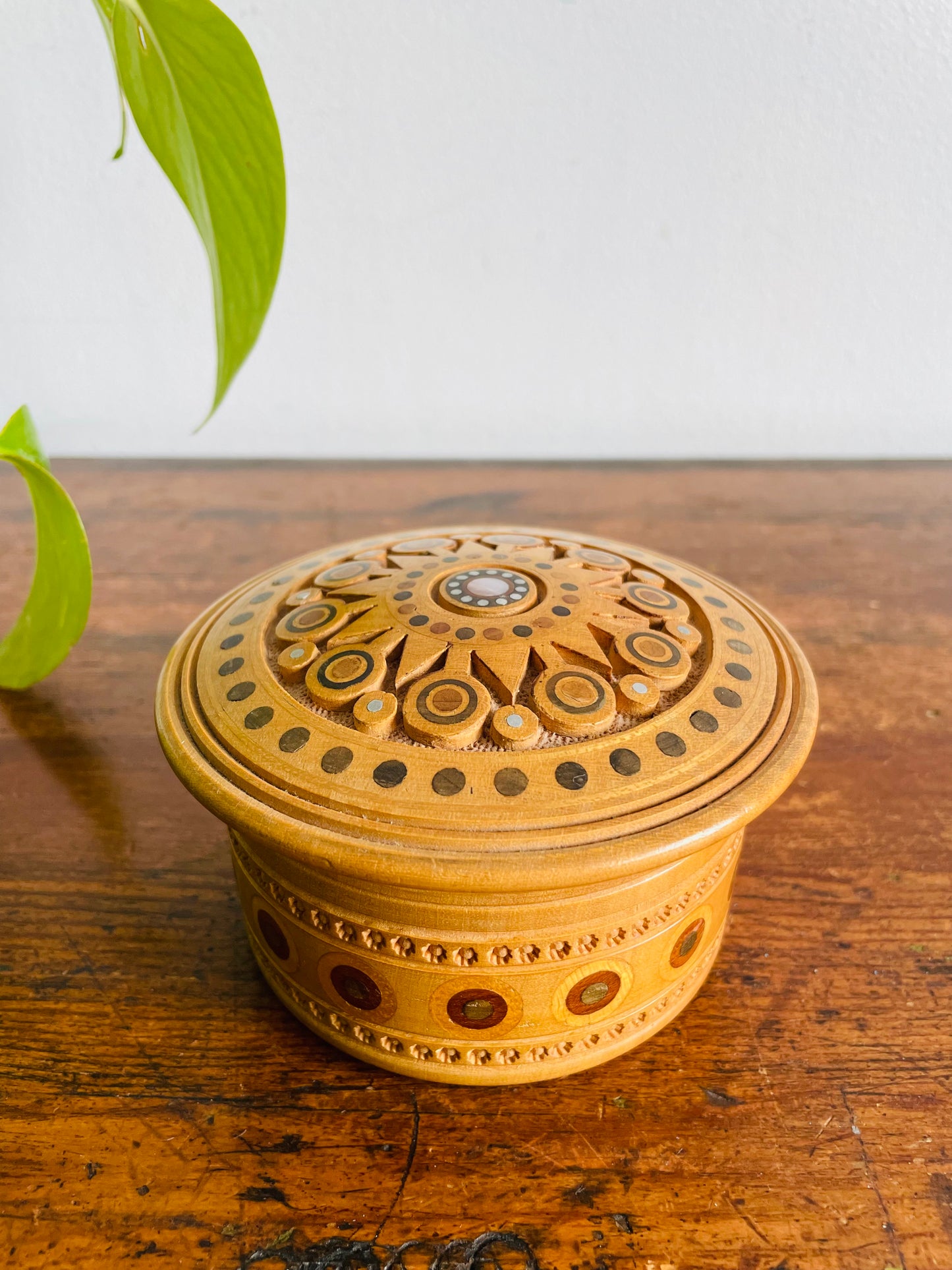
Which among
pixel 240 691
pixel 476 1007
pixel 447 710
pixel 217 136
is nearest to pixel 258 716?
pixel 240 691

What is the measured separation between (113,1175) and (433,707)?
1.31 feet

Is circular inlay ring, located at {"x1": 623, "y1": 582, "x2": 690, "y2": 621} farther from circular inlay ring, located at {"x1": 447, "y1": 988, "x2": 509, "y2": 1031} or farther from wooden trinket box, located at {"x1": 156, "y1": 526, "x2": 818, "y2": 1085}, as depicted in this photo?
circular inlay ring, located at {"x1": 447, "y1": 988, "x2": 509, "y2": 1031}

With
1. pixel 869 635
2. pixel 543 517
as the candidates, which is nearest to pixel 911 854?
pixel 869 635

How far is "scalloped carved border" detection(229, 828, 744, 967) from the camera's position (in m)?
0.60

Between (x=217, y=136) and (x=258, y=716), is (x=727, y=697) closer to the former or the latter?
(x=258, y=716)

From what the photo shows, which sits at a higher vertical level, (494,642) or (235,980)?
(494,642)

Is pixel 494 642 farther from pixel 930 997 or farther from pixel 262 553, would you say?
pixel 262 553

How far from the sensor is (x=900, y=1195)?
23.1 inches

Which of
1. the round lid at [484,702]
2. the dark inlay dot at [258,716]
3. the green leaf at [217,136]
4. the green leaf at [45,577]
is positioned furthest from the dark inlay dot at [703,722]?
Result: the green leaf at [45,577]

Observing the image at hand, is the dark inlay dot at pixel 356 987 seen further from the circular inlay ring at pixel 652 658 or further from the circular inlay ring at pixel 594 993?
the circular inlay ring at pixel 652 658

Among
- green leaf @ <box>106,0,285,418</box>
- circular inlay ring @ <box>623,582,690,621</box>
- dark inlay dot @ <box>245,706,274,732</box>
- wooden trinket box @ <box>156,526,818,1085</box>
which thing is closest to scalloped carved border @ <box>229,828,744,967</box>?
wooden trinket box @ <box>156,526,818,1085</box>

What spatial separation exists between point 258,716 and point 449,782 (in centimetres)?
17

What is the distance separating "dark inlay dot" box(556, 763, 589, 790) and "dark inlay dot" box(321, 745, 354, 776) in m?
0.15

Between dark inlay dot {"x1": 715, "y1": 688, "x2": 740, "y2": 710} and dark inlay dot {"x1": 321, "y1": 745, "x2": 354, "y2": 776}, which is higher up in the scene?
dark inlay dot {"x1": 715, "y1": 688, "x2": 740, "y2": 710}
